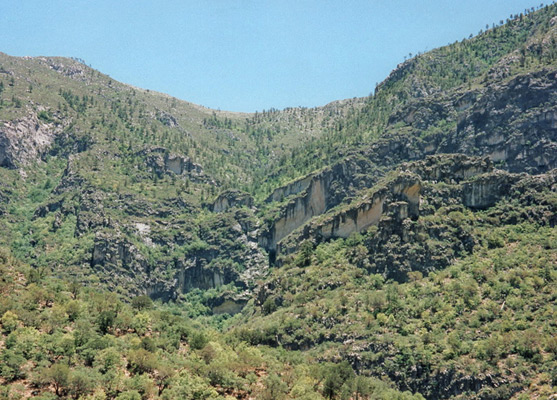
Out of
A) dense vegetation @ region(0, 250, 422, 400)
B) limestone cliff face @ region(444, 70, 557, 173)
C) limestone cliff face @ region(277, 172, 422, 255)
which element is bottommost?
dense vegetation @ region(0, 250, 422, 400)

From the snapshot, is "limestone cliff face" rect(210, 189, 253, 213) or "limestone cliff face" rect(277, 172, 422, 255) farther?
"limestone cliff face" rect(210, 189, 253, 213)

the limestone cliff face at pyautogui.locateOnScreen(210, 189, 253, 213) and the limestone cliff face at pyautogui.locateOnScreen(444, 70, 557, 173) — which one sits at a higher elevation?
the limestone cliff face at pyautogui.locateOnScreen(444, 70, 557, 173)

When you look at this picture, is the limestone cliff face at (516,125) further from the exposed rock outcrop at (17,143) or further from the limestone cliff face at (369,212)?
the exposed rock outcrop at (17,143)

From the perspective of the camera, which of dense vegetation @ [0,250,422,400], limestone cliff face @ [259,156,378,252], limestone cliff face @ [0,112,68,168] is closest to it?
dense vegetation @ [0,250,422,400]

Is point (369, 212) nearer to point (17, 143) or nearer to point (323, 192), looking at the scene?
point (323, 192)

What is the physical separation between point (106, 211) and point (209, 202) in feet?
130

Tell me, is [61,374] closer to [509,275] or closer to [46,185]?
[509,275]

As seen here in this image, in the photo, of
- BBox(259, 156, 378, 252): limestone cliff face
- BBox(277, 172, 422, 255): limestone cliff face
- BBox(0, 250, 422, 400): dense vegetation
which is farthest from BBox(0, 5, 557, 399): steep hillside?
BBox(259, 156, 378, 252): limestone cliff face

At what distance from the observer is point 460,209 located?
121 metres

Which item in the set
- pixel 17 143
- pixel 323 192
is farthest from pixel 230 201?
pixel 17 143

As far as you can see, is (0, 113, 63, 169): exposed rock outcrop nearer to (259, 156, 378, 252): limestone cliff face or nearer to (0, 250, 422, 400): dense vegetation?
(259, 156, 378, 252): limestone cliff face

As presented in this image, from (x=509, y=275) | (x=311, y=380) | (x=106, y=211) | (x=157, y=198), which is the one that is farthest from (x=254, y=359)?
(x=157, y=198)

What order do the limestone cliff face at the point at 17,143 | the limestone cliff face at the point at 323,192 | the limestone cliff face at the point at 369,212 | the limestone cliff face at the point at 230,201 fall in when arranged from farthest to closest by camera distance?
1. the limestone cliff face at the point at 230,201
2. the limestone cliff face at the point at 17,143
3. the limestone cliff face at the point at 323,192
4. the limestone cliff face at the point at 369,212

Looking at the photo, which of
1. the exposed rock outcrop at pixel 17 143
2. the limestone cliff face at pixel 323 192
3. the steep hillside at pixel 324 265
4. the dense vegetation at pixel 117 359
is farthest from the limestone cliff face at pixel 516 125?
the exposed rock outcrop at pixel 17 143
